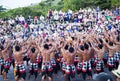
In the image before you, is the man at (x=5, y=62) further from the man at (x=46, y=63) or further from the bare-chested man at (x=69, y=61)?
the bare-chested man at (x=69, y=61)

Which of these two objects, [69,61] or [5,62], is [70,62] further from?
[5,62]

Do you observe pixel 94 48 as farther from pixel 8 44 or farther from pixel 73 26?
pixel 73 26

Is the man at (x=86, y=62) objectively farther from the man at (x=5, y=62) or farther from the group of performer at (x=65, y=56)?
the man at (x=5, y=62)

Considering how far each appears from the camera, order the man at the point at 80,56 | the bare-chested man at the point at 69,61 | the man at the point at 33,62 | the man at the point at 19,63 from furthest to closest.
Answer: the man at the point at 33,62
the man at the point at 80,56
the man at the point at 19,63
the bare-chested man at the point at 69,61

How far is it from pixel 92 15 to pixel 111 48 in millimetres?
10821

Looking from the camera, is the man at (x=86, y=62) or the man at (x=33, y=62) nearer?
the man at (x=86, y=62)

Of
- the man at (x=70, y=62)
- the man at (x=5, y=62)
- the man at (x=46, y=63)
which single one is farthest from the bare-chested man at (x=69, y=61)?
the man at (x=5, y=62)

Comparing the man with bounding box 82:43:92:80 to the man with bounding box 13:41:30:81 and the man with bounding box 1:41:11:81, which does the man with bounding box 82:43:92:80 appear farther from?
the man with bounding box 1:41:11:81

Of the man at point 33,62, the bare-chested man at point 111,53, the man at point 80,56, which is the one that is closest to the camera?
the man at point 80,56

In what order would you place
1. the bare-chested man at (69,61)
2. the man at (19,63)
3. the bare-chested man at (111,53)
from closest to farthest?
1. the bare-chested man at (69,61)
2. the man at (19,63)
3. the bare-chested man at (111,53)

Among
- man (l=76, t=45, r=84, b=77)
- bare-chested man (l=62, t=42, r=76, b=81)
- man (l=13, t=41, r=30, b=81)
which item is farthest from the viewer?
man (l=76, t=45, r=84, b=77)

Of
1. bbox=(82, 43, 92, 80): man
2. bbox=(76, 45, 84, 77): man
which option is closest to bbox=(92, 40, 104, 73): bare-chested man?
bbox=(82, 43, 92, 80): man

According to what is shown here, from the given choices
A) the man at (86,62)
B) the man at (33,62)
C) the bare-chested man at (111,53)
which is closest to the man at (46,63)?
the man at (33,62)

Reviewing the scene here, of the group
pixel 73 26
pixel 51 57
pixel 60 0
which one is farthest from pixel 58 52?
pixel 60 0
